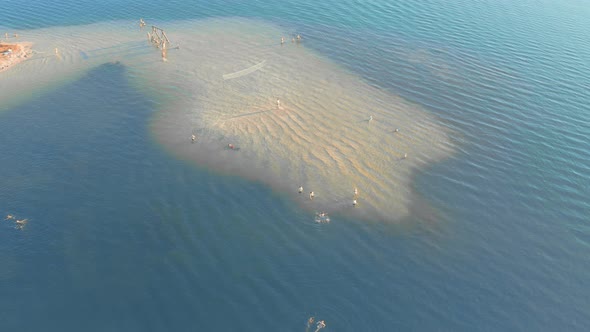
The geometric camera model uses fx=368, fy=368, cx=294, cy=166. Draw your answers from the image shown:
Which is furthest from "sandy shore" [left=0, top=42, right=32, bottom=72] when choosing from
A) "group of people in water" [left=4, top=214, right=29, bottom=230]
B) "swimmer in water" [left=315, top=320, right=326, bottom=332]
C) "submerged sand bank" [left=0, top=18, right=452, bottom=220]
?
"swimmer in water" [left=315, top=320, right=326, bottom=332]

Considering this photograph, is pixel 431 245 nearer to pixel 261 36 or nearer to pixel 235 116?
pixel 235 116

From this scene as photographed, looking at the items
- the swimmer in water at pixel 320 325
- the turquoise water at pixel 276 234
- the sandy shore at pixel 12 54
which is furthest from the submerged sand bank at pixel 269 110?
the swimmer in water at pixel 320 325

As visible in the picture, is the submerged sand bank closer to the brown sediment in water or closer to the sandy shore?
the brown sediment in water

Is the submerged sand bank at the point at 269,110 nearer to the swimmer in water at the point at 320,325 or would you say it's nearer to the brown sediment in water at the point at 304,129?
the brown sediment in water at the point at 304,129

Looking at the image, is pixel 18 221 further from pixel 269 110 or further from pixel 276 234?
pixel 269 110

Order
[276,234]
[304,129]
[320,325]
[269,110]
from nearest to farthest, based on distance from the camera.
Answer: [320,325], [276,234], [304,129], [269,110]

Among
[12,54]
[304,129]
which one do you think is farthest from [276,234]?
[12,54]
